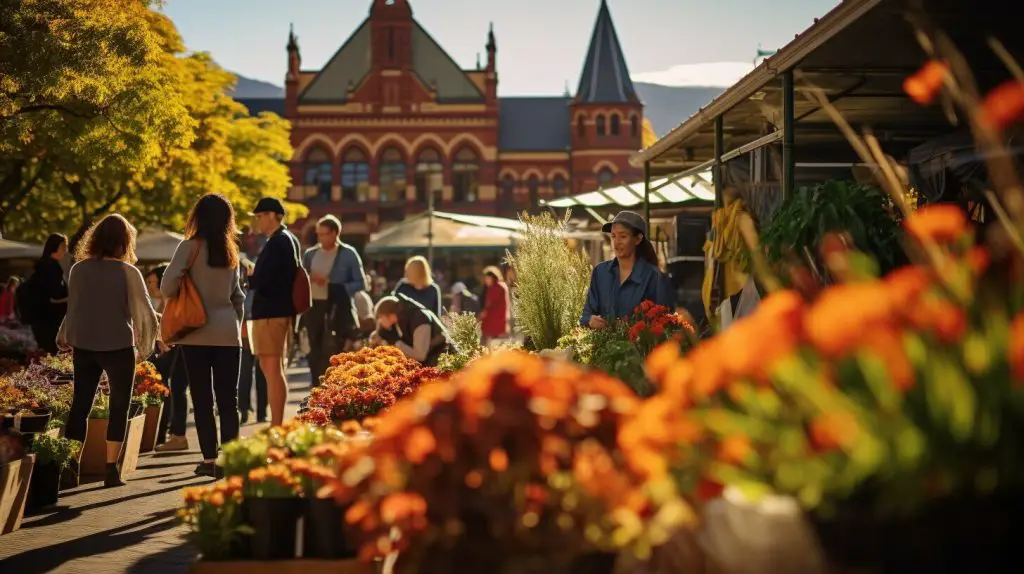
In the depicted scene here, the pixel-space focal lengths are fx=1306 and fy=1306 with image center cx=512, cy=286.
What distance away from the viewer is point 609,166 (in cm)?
6688

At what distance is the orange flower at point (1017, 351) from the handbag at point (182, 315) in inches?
279

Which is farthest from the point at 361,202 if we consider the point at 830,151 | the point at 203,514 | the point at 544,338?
the point at 203,514

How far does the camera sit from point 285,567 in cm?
437

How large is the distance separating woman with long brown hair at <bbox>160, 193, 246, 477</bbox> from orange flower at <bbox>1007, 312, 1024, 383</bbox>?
23.5 feet

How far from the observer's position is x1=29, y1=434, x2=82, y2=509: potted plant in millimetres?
7844

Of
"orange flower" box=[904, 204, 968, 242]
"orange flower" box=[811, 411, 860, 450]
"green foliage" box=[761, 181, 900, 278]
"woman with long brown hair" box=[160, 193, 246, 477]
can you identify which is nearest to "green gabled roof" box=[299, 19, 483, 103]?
"woman with long brown hair" box=[160, 193, 246, 477]

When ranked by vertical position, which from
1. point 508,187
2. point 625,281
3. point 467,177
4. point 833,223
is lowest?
point 625,281

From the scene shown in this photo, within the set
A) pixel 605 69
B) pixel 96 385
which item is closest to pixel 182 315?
A: pixel 96 385

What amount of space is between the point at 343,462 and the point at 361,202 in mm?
61978

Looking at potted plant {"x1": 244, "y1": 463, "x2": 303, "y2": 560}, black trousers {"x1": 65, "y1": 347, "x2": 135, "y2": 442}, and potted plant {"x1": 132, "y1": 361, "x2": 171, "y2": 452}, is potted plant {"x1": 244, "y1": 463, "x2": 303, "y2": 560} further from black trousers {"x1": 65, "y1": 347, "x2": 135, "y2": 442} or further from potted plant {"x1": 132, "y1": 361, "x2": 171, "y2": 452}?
potted plant {"x1": 132, "y1": 361, "x2": 171, "y2": 452}

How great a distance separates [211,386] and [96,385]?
29.5 inches

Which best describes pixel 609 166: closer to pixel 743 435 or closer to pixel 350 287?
pixel 350 287

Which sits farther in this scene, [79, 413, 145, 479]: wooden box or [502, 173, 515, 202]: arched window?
[502, 173, 515, 202]: arched window

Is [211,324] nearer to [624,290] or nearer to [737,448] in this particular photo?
[624,290]
